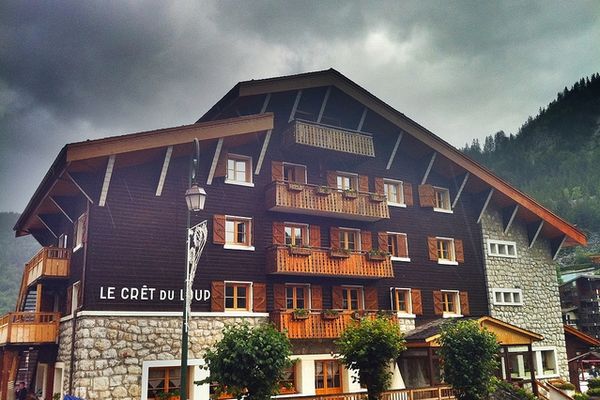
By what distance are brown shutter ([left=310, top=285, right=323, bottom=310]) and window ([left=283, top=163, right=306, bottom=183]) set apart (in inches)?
200

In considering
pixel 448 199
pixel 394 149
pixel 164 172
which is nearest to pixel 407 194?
pixel 394 149

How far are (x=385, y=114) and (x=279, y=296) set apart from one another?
10.5 meters

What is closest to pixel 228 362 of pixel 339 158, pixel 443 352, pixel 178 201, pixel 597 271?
pixel 178 201

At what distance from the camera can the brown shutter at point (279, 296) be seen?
25.1m

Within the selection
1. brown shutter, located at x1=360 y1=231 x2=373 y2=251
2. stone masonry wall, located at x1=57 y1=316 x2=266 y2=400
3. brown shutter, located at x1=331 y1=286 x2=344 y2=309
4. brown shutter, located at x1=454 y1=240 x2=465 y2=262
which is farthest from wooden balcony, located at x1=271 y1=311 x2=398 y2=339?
brown shutter, located at x1=454 y1=240 x2=465 y2=262

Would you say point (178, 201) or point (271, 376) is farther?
point (178, 201)

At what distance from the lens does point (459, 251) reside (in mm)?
31547

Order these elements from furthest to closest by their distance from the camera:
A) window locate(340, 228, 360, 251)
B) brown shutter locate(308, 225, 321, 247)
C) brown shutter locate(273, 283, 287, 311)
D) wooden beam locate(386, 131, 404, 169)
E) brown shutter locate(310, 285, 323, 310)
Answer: wooden beam locate(386, 131, 404, 169), window locate(340, 228, 360, 251), brown shutter locate(308, 225, 321, 247), brown shutter locate(310, 285, 323, 310), brown shutter locate(273, 283, 287, 311)

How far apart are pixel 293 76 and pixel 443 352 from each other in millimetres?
13567

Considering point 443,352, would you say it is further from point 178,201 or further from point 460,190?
point 178,201

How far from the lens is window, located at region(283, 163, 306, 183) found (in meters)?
27.5

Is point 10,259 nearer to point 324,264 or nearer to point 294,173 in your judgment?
point 294,173

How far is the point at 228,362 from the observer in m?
17.9

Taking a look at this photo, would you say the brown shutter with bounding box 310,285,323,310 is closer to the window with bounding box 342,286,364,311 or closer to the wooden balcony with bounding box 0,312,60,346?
the window with bounding box 342,286,364,311
